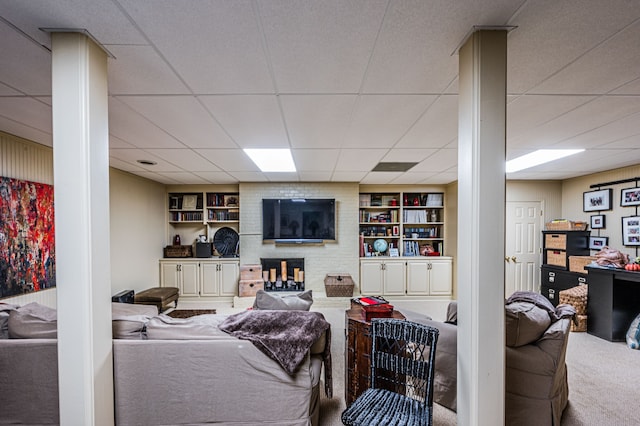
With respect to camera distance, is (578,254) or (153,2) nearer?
(153,2)

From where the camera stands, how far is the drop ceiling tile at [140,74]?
1457mm

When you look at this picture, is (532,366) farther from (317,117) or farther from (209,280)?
(209,280)

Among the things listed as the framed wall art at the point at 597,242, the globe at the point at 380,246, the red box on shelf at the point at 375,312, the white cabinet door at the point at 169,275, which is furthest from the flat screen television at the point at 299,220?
the framed wall art at the point at 597,242

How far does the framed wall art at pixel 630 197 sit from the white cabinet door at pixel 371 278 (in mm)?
3868

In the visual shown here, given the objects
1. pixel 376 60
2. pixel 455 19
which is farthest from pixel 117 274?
pixel 455 19

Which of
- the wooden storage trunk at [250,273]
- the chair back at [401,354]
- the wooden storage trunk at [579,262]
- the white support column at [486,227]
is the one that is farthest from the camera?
the wooden storage trunk at [250,273]

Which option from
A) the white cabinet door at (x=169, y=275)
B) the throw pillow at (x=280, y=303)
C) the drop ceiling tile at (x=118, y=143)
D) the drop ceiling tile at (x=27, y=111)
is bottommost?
the white cabinet door at (x=169, y=275)

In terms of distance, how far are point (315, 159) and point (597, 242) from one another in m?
4.81

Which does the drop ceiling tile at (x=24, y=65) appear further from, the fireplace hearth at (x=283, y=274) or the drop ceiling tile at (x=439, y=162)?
the fireplace hearth at (x=283, y=274)

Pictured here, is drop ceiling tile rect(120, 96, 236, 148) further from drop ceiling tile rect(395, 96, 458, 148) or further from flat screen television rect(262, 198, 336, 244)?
flat screen television rect(262, 198, 336, 244)

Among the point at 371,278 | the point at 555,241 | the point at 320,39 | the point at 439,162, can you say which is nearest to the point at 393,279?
the point at 371,278

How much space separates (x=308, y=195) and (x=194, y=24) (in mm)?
4342

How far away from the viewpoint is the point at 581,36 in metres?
1.31

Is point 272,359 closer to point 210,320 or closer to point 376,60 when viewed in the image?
point 210,320
